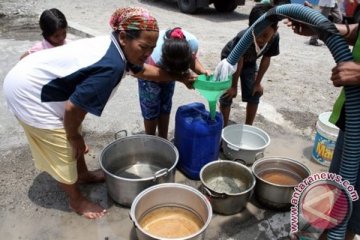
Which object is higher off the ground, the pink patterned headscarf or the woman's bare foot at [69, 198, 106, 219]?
the pink patterned headscarf

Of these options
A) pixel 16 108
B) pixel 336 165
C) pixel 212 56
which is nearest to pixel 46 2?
pixel 212 56

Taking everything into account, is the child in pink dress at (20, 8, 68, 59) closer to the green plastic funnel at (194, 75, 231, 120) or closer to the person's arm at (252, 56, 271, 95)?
the green plastic funnel at (194, 75, 231, 120)

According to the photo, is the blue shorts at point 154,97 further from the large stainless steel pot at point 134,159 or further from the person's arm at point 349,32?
the person's arm at point 349,32

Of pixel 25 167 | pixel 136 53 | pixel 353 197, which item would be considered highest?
pixel 136 53

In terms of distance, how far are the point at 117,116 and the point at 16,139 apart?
1002mm

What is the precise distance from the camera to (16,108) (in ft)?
6.32

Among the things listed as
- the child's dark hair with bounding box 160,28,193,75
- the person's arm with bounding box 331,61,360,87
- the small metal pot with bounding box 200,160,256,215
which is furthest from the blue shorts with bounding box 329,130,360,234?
the child's dark hair with bounding box 160,28,193,75

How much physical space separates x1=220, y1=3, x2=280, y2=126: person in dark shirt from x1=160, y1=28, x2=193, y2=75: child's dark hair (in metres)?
0.60

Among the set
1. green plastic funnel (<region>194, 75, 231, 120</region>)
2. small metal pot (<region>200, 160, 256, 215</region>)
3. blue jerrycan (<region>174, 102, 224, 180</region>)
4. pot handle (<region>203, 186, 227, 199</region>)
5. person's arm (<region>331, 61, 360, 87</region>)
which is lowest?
small metal pot (<region>200, 160, 256, 215</region>)

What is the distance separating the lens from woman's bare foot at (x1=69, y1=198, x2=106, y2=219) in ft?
7.41

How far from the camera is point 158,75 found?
2.32 m

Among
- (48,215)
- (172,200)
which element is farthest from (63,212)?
(172,200)

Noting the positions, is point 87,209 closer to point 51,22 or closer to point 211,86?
point 211,86

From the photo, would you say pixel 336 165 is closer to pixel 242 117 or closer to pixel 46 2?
pixel 242 117
